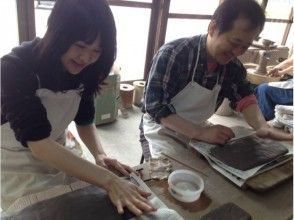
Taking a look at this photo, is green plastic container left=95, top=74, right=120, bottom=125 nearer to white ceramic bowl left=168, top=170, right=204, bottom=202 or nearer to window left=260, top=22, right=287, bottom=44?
white ceramic bowl left=168, top=170, right=204, bottom=202

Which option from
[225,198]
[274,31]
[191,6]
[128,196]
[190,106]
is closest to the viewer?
[128,196]

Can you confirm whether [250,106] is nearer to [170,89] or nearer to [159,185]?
[170,89]

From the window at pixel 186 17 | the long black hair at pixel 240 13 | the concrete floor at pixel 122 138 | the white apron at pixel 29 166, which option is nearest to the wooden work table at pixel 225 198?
the white apron at pixel 29 166

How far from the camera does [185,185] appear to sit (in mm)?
1051

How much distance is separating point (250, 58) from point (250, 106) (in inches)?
112

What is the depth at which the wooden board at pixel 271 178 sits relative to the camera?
107cm

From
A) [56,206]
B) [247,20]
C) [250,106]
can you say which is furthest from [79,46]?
[250,106]

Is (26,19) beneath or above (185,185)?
above

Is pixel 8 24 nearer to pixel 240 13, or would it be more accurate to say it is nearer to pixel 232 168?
pixel 240 13

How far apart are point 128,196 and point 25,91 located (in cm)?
53

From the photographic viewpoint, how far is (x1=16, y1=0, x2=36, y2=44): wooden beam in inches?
104

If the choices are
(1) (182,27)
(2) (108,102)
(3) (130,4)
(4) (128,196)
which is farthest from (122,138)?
(4) (128,196)

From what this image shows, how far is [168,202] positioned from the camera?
0.97 m

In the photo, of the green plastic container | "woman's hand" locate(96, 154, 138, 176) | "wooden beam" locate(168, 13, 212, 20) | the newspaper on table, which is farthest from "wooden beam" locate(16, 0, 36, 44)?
the newspaper on table
